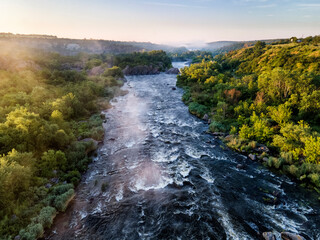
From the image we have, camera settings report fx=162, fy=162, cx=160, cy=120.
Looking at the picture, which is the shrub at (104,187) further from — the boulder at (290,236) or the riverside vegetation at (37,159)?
the boulder at (290,236)

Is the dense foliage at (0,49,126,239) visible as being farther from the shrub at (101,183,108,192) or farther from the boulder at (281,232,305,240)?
the boulder at (281,232,305,240)

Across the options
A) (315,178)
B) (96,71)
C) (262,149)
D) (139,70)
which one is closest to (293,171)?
(315,178)

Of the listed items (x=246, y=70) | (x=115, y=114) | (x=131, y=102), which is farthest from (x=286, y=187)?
(x=246, y=70)

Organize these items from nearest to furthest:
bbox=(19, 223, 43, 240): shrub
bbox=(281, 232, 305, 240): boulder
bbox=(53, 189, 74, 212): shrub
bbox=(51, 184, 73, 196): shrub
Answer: bbox=(19, 223, 43, 240): shrub, bbox=(281, 232, 305, 240): boulder, bbox=(53, 189, 74, 212): shrub, bbox=(51, 184, 73, 196): shrub

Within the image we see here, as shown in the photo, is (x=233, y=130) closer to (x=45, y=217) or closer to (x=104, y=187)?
(x=104, y=187)

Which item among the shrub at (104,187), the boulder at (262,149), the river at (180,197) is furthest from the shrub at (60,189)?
the boulder at (262,149)

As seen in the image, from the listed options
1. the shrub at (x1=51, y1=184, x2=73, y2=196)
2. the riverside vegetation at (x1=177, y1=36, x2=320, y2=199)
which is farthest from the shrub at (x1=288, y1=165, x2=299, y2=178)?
the shrub at (x1=51, y1=184, x2=73, y2=196)

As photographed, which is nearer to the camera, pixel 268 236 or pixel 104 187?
pixel 268 236

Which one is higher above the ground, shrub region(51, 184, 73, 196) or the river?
shrub region(51, 184, 73, 196)

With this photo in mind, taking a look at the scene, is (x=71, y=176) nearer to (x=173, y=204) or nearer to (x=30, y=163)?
(x=30, y=163)
